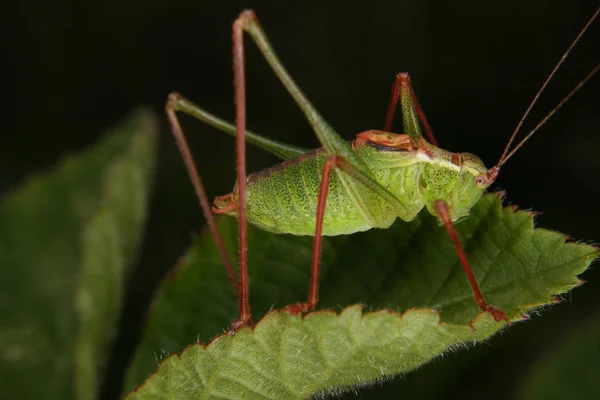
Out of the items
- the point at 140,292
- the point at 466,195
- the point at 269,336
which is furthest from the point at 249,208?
the point at 140,292

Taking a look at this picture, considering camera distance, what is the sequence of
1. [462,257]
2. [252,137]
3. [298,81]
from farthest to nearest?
[298,81] → [252,137] → [462,257]

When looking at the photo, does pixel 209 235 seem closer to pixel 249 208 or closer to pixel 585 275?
pixel 249 208

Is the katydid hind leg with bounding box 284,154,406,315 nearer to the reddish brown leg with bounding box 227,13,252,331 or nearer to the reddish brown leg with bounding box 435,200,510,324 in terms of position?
the reddish brown leg with bounding box 227,13,252,331

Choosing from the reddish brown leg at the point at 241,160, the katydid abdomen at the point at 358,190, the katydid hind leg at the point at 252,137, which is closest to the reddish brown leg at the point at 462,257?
the katydid abdomen at the point at 358,190

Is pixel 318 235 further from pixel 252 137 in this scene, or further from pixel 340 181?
pixel 252 137

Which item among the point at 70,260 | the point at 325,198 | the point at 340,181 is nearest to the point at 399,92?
the point at 340,181

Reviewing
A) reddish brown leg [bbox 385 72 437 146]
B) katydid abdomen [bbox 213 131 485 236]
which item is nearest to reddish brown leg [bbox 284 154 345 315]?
katydid abdomen [bbox 213 131 485 236]
